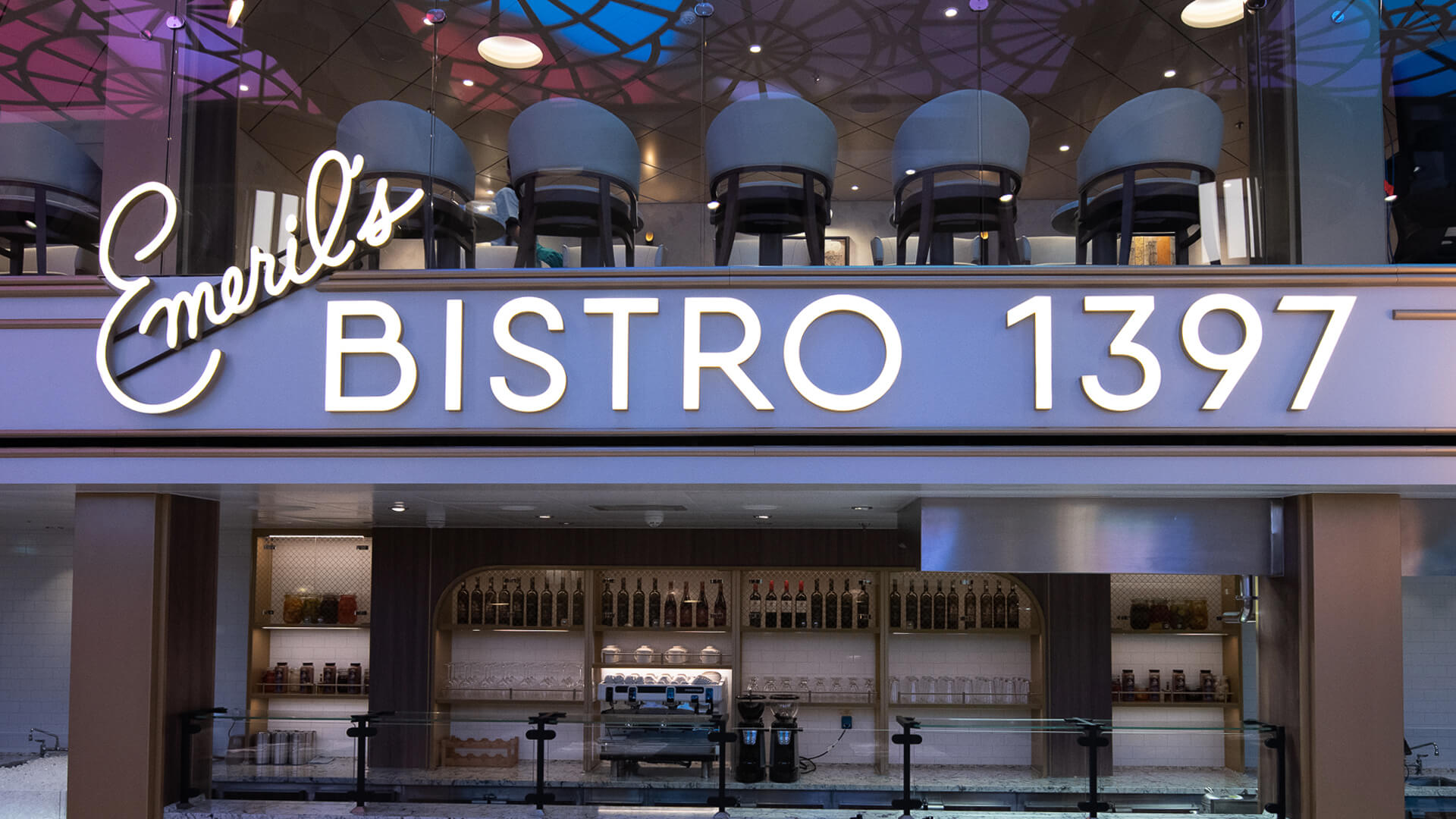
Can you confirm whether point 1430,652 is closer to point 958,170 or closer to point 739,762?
point 739,762

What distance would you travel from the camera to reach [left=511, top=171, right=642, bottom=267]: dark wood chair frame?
4766 millimetres

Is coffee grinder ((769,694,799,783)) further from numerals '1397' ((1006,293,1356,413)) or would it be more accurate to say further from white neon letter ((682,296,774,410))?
numerals '1397' ((1006,293,1356,413))

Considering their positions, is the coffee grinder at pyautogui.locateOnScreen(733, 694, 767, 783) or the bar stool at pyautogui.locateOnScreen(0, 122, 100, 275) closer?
the bar stool at pyautogui.locateOnScreen(0, 122, 100, 275)

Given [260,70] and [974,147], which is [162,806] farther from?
[974,147]

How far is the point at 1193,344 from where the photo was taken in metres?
4.32

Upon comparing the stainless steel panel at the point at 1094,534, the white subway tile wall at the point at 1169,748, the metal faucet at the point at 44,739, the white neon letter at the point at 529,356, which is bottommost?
the metal faucet at the point at 44,739

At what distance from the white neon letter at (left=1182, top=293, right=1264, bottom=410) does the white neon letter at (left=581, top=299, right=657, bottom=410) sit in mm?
2165

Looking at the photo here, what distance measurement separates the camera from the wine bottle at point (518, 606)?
825 centimetres

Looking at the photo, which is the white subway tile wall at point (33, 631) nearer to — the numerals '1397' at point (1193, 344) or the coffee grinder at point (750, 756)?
the coffee grinder at point (750, 756)

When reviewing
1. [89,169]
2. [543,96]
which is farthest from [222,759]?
[543,96]

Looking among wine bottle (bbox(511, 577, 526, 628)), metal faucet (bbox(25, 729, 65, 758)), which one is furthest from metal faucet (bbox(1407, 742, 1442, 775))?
metal faucet (bbox(25, 729, 65, 758))

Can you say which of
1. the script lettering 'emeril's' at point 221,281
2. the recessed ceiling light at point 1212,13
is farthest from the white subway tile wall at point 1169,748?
the script lettering 'emeril's' at point 221,281

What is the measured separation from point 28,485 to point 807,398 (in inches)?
133

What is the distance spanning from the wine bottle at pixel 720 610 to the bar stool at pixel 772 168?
4.06 m
